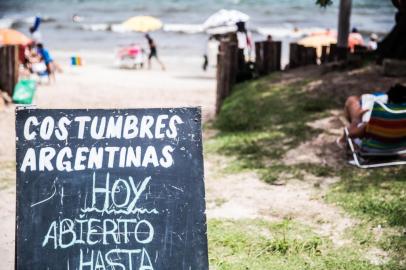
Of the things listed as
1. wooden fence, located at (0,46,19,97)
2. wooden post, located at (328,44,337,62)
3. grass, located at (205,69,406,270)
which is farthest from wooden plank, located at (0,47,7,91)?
wooden post, located at (328,44,337,62)

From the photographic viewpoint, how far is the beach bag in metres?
12.6

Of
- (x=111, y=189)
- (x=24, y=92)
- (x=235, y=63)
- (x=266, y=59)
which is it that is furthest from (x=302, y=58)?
(x=111, y=189)

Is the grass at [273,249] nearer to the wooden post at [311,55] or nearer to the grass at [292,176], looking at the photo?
the grass at [292,176]

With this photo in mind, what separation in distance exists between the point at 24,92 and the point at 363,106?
7658mm

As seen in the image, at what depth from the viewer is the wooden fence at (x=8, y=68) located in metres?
12.6

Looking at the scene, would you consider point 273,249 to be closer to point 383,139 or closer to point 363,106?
point 383,139

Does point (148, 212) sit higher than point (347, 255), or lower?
higher

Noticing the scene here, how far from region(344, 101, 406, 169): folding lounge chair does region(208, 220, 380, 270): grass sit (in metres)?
2.09

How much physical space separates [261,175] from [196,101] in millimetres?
6954

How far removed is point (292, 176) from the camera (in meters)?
7.06

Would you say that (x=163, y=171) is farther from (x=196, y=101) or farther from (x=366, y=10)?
→ (x=366, y=10)

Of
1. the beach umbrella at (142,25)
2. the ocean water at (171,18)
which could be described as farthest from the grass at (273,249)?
the ocean water at (171,18)

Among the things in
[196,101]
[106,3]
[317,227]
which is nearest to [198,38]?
[196,101]

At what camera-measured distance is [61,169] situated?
138 inches
